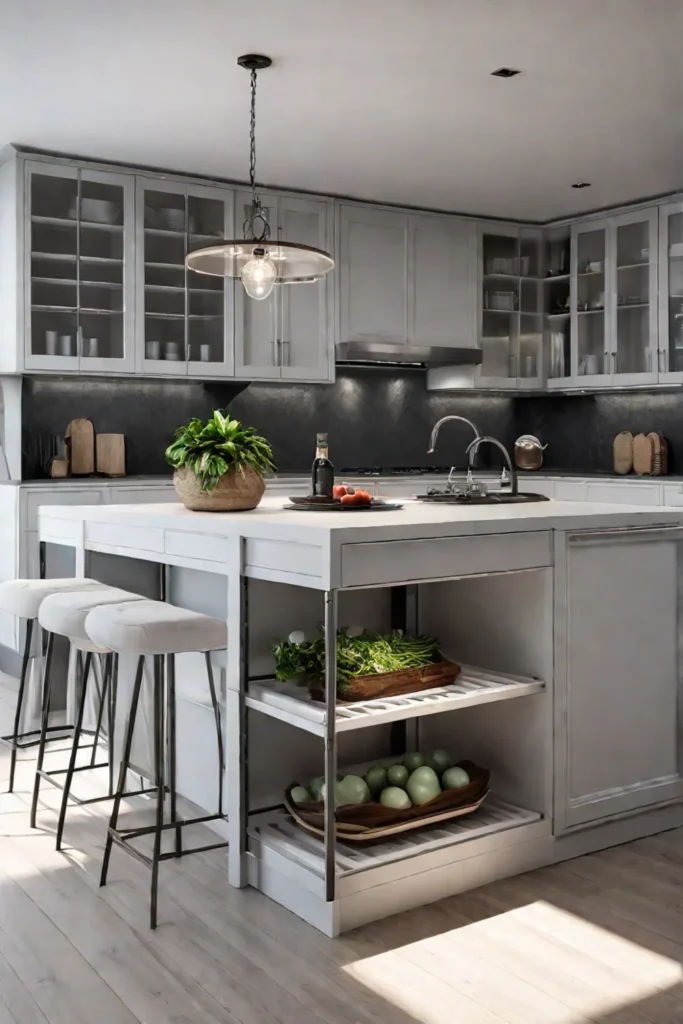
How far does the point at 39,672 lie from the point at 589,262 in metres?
4.41

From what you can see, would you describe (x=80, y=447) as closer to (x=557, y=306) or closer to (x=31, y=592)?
(x=31, y=592)

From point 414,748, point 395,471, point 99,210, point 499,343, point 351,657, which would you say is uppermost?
point 99,210

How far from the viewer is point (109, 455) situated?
555 centimetres

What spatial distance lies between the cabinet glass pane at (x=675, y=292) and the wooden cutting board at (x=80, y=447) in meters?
3.53

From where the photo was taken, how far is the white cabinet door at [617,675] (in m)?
2.82

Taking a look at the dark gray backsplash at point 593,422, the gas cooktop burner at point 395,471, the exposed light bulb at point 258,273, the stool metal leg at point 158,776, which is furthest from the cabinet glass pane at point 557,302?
the stool metal leg at point 158,776

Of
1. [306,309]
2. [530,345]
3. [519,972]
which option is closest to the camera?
[519,972]

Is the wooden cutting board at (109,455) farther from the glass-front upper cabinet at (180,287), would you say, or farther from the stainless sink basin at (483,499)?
the stainless sink basin at (483,499)

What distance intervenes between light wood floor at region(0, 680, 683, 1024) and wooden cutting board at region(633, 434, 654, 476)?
3.88 meters

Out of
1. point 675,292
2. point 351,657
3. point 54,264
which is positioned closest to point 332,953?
point 351,657

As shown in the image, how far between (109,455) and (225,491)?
2.67 metres

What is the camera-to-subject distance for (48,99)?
4.41 m

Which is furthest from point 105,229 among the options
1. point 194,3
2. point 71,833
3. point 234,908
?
point 234,908

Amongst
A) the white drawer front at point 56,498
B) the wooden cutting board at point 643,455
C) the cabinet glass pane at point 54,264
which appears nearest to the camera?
the white drawer front at point 56,498
